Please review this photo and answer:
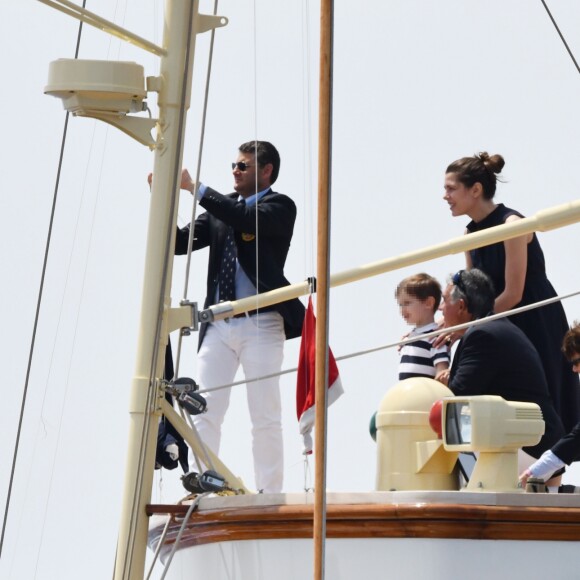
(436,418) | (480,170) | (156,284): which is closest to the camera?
(436,418)

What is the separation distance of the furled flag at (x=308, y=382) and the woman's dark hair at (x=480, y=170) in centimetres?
110

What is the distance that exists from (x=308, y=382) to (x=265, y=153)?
1654 millimetres

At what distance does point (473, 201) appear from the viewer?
1066cm

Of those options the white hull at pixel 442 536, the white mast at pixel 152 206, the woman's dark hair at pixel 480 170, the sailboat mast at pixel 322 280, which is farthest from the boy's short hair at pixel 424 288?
the sailboat mast at pixel 322 280

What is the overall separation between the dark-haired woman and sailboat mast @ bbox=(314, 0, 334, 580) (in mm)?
1914

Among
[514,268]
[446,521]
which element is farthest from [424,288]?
[446,521]

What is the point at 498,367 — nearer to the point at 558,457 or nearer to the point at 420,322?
the point at 558,457

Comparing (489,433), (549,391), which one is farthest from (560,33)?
(489,433)

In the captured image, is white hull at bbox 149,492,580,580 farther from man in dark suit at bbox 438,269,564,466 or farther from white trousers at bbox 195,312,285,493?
white trousers at bbox 195,312,285,493

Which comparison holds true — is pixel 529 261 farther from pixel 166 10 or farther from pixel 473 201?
pixel 166 10

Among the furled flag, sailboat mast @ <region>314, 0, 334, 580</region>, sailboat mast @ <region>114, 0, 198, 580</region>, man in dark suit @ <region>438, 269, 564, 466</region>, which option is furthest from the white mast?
sailboat mast @ <region>314, 0, 334, 580</region>

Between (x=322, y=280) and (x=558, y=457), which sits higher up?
(x=322, y=280)

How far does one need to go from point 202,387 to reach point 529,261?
1678 mm

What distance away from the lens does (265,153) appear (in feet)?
36.5
